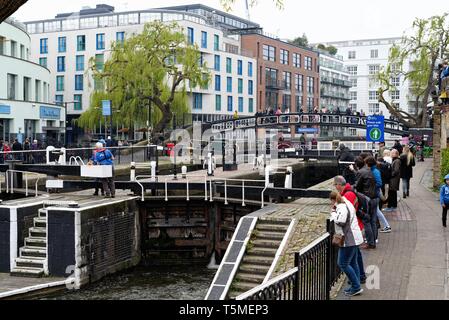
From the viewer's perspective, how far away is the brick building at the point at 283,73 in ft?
242

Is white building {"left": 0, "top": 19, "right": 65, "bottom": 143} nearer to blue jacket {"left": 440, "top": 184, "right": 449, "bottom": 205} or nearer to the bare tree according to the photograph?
blue jacket {"left": 440, "top": 184, "right": 449, "bottom": 205}

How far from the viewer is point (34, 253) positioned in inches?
660

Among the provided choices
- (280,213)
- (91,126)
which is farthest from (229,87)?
(280,213)

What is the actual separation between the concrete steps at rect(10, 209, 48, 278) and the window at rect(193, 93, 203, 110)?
4489cm

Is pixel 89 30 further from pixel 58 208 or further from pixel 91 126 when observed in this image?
pixel 58 208

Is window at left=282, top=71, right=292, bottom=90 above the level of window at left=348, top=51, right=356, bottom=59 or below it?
below

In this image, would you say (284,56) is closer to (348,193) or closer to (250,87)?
(250,87)

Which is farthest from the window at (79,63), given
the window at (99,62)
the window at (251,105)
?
the window at (251,105)

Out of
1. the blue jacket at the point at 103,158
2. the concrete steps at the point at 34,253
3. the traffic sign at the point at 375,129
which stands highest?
the traffic sign at the point at 375,129

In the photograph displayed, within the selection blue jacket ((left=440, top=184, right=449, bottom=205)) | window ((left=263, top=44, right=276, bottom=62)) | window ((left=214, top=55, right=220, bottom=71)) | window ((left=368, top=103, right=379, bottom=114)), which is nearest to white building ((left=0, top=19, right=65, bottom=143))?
window ((left=214, top=55, right=220, bottom=71))

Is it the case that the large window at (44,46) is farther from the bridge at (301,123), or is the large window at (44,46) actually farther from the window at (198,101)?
the bridge at (301,123)

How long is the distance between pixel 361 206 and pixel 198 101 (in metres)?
52.1

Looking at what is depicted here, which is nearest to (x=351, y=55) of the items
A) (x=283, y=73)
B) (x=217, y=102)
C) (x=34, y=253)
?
(x=283, y=73)

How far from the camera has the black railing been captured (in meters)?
5.75
